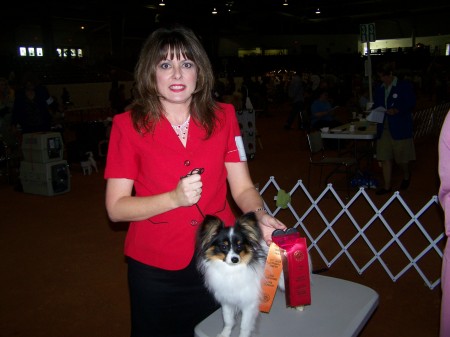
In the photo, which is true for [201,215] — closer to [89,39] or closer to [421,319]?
[421,319]

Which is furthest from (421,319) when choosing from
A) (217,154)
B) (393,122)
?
(393,122)

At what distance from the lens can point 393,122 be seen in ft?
20.4

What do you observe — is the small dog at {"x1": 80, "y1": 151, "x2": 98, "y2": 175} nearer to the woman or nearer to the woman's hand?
the woman

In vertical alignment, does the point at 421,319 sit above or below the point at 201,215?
below

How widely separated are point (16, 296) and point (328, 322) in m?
3.42

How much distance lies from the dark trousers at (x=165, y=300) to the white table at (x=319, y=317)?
4.0 inches

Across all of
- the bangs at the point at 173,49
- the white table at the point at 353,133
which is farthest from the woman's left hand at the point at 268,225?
the white table at the point at 353,133

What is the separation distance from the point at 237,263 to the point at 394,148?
542 centimetres

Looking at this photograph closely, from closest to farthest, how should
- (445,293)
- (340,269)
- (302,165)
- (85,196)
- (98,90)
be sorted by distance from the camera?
(445,293), (340,269), (85,196), (302,165), (98,90)

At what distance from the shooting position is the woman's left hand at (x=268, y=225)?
162cm

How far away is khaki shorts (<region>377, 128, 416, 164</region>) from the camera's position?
6.30 metres

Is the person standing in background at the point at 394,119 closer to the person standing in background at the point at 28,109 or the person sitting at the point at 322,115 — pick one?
the person sitting at the point at 322,115

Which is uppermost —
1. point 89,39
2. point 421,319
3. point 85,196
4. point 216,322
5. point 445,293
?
point 89,39

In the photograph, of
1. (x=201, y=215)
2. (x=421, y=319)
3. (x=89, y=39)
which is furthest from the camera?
(x=89, y=39)
